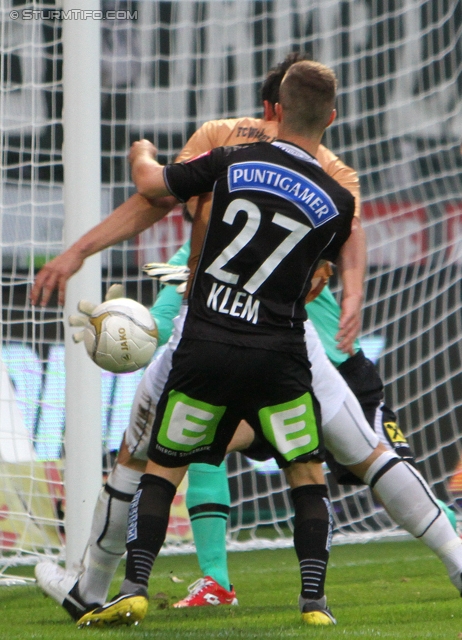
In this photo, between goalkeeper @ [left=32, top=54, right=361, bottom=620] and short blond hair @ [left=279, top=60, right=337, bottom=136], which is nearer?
short blond hair @ [left=279, top=60, right=337, bottom=136]

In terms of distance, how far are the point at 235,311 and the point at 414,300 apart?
454 centimetres

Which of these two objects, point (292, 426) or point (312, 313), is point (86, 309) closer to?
point (292, 426)

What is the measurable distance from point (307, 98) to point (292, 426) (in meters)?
0.88

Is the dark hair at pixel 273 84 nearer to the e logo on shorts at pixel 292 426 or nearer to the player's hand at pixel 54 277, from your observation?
the player's hand at pixel 54 277

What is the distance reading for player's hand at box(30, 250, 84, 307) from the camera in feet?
8.89

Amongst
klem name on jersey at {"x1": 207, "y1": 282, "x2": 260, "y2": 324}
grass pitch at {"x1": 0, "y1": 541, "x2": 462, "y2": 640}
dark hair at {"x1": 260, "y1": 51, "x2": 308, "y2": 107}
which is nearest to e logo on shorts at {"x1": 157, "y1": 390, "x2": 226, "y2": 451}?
klem name on jersey at {"x1": 207, "y1": 282, "x2": 260, "y2": 324}

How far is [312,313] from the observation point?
13.4 feet

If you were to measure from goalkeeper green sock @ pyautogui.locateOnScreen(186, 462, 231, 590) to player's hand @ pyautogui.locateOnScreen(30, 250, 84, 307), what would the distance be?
42.7 inches

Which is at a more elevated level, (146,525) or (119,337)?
(119,337)

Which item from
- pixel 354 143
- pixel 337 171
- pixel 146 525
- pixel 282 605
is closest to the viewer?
pixel 146 525

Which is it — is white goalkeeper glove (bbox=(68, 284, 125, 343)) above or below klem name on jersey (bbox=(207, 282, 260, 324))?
below

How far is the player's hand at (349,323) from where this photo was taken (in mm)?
2678

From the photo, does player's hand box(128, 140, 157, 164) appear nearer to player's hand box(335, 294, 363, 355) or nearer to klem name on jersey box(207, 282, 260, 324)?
klem name on jersey box(207, 282, 260, 324)

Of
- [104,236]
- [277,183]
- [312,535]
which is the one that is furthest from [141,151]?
[312,535]
